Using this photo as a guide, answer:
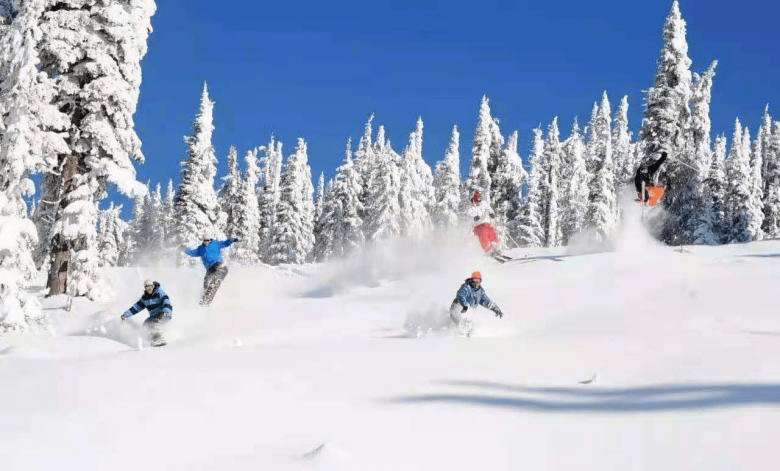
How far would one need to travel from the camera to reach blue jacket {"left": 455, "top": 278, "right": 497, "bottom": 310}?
14.4 meters

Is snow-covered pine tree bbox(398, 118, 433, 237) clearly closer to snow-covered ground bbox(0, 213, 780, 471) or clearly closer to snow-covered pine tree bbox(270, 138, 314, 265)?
snow-covered pine tree bbox(270, 138, 314, 265)

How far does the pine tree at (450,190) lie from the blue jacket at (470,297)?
5085 centimetres

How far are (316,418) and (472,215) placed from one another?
15.7m

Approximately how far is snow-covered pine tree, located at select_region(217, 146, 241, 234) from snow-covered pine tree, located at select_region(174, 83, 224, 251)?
64.5ft

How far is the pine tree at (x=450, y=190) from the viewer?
70406mm

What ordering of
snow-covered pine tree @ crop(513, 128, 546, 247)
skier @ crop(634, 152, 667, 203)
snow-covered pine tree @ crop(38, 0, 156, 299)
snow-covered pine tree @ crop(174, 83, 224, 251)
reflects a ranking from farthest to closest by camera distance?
snow-covered pine tree @ crop(513, 128, 546, 247)
snow-covered pine tree @ crop(174, 83, 224, 251)
skier @ crop(634, 152, 667, 203)
snow-covered pine tree @ crop(38, 0, 156, 299)

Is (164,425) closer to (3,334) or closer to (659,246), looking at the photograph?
(3,334)

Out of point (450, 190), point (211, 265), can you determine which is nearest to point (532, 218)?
point (450, 190)

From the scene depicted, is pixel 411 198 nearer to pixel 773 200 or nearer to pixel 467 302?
pixel 773 200

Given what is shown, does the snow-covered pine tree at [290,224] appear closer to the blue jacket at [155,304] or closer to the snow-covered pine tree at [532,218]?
the snow-covered pine tree at [532,218]

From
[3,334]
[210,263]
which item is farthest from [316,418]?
[210,263]

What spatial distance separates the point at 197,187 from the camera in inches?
1901

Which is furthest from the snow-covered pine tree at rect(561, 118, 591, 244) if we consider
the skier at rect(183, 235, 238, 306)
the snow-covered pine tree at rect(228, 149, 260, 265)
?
the skier at rect(183, 235, 238, 306)

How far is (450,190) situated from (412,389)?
218ft
